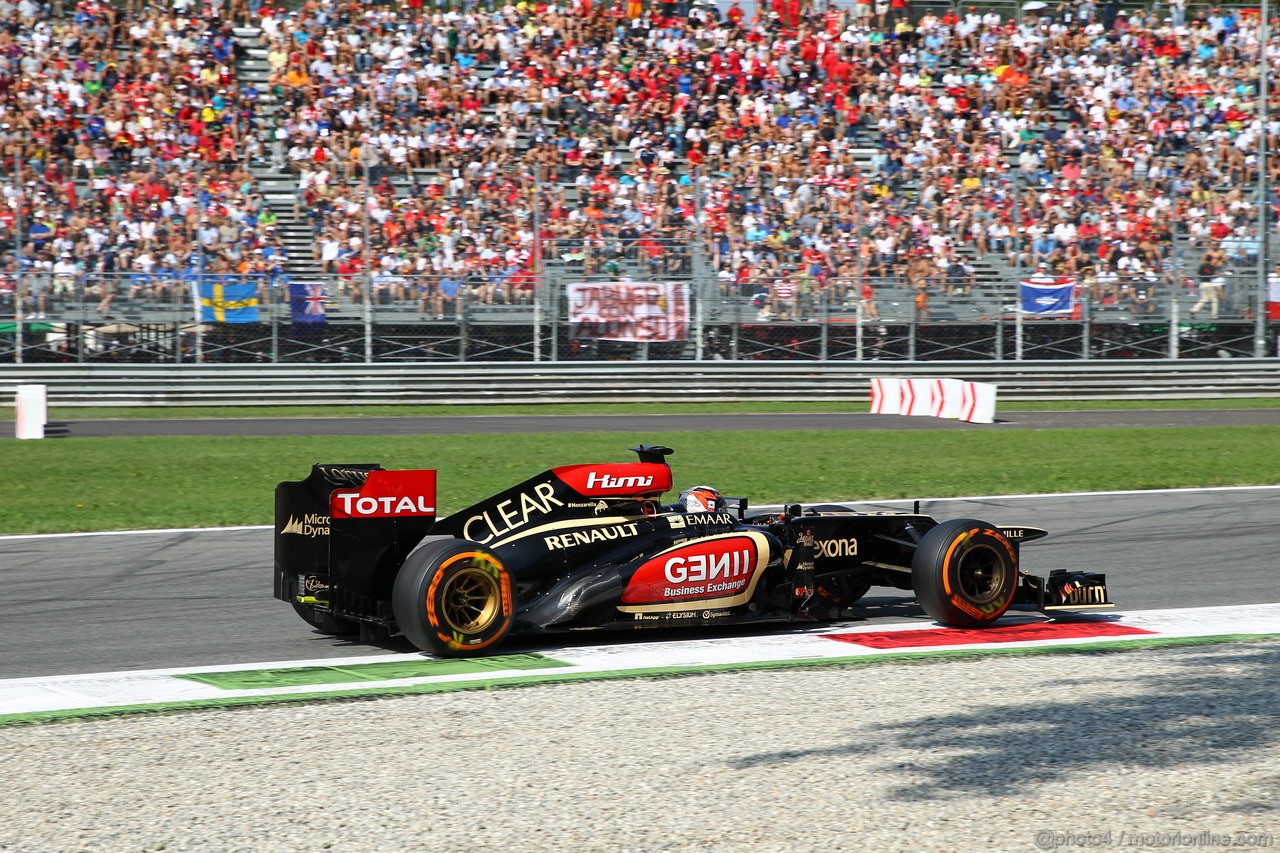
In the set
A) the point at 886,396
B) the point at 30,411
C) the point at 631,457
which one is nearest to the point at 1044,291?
the point at 886,396

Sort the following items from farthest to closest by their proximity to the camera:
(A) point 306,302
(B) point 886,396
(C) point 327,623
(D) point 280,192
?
(D) point 280,192 → (A) point 306,302 → (B) point 886,396 → (C) point 327,623

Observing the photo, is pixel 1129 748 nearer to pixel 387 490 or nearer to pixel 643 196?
Answer: pixel 387 490

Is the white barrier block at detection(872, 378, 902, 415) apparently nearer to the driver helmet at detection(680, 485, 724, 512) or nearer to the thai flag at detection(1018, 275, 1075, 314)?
the thai flag at detection(1018, 275, 1075, 314)

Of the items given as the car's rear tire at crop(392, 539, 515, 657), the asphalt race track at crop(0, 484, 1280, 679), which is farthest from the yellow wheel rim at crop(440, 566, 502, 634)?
the asphalt race track at crop(0, 484, 1280, 679)

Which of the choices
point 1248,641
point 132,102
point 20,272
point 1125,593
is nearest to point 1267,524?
point 1125,593

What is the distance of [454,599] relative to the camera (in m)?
6.89

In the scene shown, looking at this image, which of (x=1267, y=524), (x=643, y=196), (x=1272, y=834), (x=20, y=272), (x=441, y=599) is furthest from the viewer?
(x=643, y=196)

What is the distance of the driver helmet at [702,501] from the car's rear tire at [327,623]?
6.08ft

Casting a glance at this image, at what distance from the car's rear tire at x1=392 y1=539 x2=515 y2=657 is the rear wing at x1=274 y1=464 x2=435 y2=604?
189 millimetres

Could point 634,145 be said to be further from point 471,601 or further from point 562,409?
point 471,601

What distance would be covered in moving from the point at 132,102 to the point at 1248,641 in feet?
77.2

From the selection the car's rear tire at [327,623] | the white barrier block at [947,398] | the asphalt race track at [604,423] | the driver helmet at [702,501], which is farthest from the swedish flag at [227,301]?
the driver helmet at [702,501]

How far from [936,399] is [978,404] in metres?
1.03

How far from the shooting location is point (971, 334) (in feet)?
84.6
